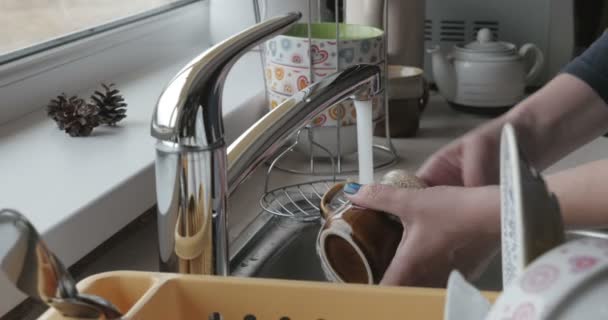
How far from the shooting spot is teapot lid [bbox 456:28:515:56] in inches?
52.4

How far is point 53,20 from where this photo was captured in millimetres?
1122

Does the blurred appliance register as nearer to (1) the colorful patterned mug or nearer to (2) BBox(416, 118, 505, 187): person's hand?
(1) the colorful patterned mug

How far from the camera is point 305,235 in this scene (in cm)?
88

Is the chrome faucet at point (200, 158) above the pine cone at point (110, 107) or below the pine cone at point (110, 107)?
above

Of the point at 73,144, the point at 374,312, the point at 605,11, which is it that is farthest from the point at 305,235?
the point at 605,11

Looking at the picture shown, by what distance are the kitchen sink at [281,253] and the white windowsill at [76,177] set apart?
109 mm

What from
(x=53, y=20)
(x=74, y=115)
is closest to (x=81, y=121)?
(x=74, y=115)

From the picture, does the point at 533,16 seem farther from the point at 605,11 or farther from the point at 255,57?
the point at 255,57

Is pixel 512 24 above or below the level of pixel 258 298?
below

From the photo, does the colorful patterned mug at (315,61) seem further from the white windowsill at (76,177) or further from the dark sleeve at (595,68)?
the dark sleeve at (595,68)

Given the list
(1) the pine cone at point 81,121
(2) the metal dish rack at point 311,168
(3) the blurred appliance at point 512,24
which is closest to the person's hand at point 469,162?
(2) the metal dish rack at point 311,168

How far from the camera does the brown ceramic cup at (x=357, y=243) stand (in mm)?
620

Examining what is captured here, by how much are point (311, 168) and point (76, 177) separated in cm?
34

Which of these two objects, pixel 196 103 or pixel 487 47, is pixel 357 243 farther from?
pixel 487 47
